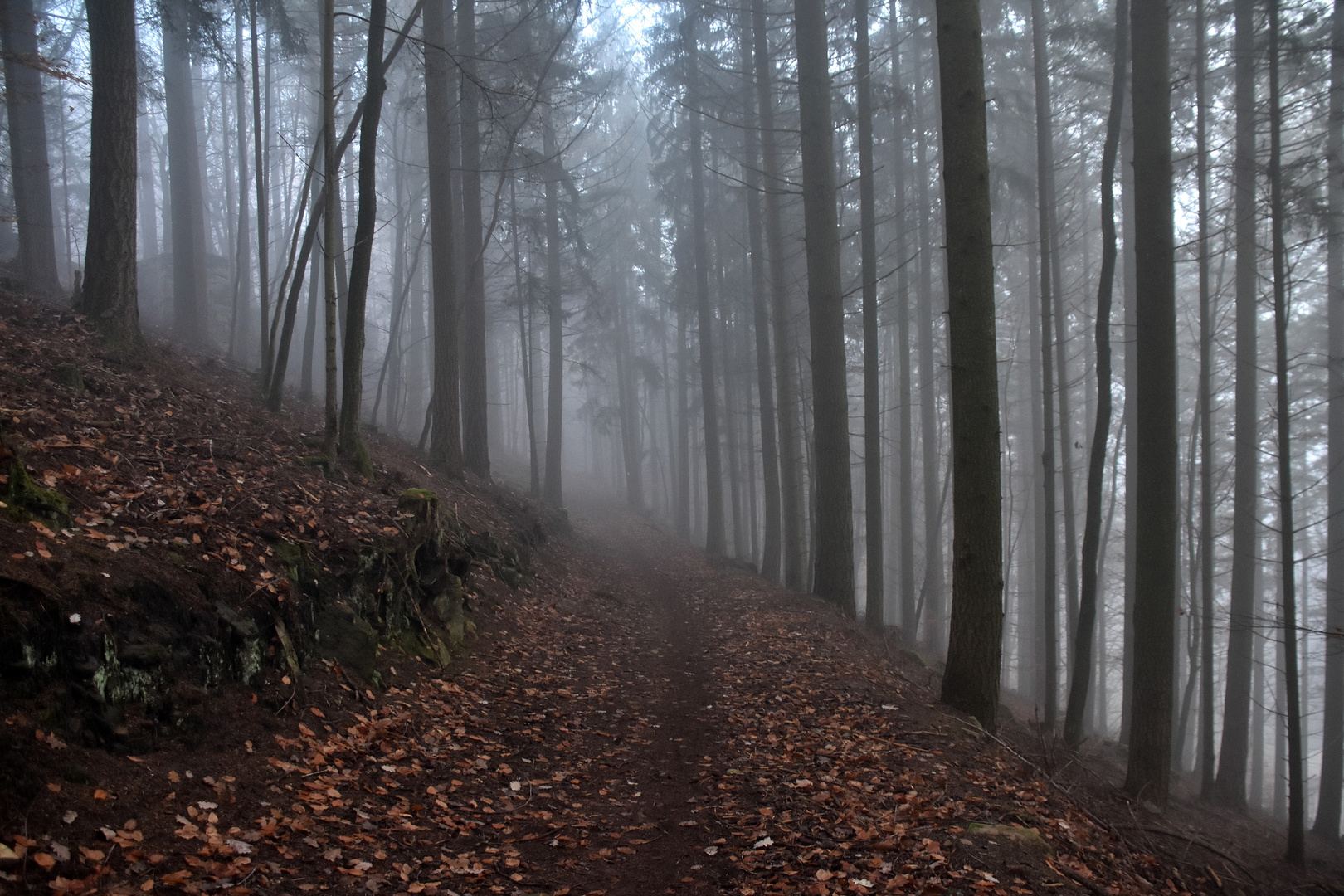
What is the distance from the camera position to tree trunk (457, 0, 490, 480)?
15477mm

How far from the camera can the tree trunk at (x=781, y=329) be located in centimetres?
1573

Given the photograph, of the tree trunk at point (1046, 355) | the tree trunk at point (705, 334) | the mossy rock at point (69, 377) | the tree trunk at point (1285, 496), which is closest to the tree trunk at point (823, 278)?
the tree trunk at point (1046, 355)

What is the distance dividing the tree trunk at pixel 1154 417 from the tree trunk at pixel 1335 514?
9.75 feet

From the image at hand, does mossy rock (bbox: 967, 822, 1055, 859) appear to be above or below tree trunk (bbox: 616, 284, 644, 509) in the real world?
below

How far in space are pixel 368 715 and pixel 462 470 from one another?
9.08m

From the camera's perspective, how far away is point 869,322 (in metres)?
12.9

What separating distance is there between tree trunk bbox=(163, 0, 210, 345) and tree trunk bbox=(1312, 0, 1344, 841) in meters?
24.3

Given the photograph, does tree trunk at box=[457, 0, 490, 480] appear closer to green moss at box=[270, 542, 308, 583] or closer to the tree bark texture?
green moss at box=[270, 542, 308, 583]

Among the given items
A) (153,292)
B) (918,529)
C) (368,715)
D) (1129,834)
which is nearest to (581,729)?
(368,715)

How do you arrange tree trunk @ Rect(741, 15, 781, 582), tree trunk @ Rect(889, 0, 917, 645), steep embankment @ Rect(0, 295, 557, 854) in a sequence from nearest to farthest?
steep embankment @ Rect(0, 295, 557, 854)
tree trunk @ Rect(741, 15, 781, 582)
tree trunk @ Rect(889, 0, 917, 645)

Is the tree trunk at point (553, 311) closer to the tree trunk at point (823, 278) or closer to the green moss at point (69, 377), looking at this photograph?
the tree trunk at point (823, 278)

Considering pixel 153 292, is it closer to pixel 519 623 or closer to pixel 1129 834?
pixel 519 623

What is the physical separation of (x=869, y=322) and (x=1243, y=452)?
711 centimetres

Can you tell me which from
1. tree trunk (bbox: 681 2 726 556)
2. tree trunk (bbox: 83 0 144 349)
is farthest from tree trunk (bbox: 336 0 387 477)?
tree trunk (bbox: 681 2 726 556)
